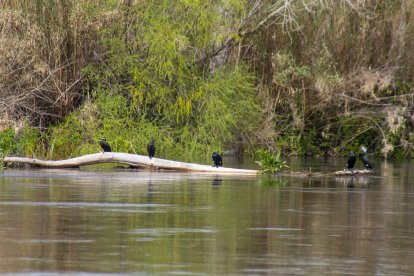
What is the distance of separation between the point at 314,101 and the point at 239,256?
31272 mm

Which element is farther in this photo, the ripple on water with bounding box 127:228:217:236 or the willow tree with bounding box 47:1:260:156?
the willow tree with bounding box 47:1:260:156

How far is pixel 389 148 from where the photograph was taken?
4303 centimetres

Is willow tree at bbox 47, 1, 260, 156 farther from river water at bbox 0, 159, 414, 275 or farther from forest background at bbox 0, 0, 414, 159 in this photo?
river water at bbox 0, 159, 414, 275

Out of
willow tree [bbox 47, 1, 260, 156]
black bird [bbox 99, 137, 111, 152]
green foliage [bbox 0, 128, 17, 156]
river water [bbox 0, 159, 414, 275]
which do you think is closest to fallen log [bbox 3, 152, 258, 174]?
green foliage [bbox 0, 128, 17, 156]

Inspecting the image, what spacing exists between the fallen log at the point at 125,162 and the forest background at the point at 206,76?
107 cm

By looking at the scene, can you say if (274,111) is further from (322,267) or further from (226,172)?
(322,267)

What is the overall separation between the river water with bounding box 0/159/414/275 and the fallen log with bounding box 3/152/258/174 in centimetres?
173

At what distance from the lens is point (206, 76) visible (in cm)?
3981

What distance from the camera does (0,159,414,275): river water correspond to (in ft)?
42.2

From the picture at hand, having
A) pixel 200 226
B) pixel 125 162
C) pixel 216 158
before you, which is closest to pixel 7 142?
pixel 125 162

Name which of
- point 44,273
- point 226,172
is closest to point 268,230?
point 44,273

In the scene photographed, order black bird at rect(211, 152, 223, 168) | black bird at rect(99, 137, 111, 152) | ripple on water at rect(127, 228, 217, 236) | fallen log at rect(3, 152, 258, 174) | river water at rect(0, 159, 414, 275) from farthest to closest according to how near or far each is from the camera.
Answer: black bird at rect(99, 137, 111, 152) < black bird at rect(211, 152, 223, 168) < fallen log at rect(3, 152, 258, 174) < ripple on water at rect(127, 228, 217, 236) < river water at rect(0, 159, 414, 275)

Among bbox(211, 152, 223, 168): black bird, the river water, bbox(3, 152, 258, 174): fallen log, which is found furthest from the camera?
bbox(211, 152, 223, 168): black bird

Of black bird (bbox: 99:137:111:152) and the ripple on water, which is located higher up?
black bird (bbox: 99:137:111:152)
